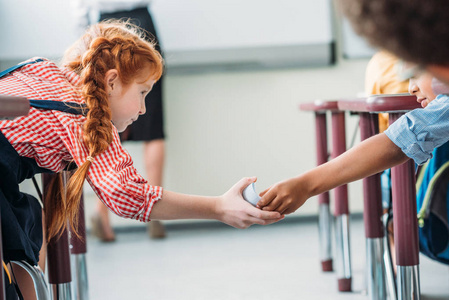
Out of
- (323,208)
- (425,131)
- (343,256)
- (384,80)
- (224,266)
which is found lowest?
(224,266)

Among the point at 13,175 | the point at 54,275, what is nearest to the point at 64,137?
the point at 13,175

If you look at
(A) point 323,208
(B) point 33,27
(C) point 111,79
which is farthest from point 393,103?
(B) point 33,27

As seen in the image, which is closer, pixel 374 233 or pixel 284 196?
pixel 284 196

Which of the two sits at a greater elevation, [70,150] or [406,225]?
[70,150]

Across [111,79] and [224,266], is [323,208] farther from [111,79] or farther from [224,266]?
[111,79]

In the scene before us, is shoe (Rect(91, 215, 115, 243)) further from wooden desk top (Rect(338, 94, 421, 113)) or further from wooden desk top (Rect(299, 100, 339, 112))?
wooden desk top (Rect(338, 94, 421, 113))

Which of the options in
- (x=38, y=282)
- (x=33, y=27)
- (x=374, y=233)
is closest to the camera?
(x=38, y=282)

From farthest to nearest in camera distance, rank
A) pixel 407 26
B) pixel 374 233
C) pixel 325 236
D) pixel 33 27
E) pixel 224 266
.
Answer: pixel 33 27 → pixel 224 266 → pixel 325 236 → pixel 374 233 → pixel 407 26

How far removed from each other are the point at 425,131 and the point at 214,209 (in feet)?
1.40

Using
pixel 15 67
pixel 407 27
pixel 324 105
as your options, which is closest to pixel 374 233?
pixel 324 105

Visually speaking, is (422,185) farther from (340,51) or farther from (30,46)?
(30,46)

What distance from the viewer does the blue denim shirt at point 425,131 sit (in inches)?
44.3

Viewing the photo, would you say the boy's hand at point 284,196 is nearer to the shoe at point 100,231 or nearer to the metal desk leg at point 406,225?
the metal desk leg at point 406,225

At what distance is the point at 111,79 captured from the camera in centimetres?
129
